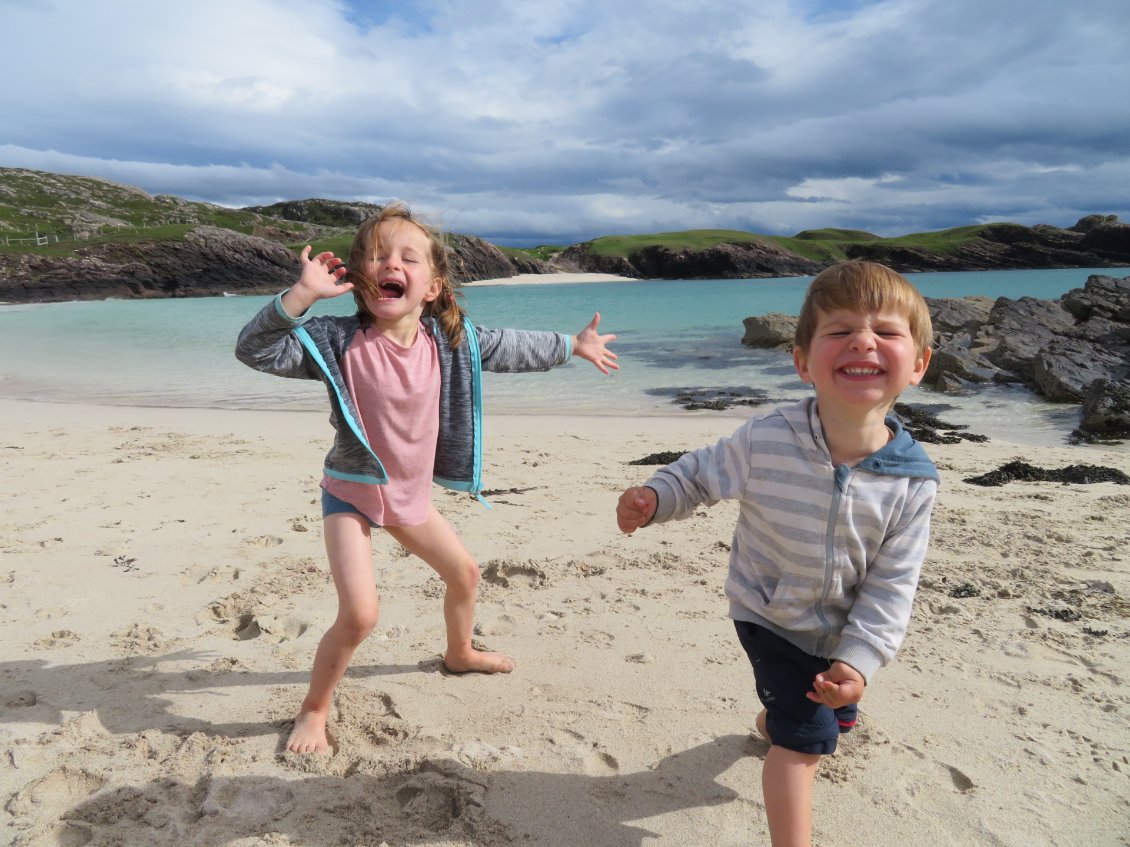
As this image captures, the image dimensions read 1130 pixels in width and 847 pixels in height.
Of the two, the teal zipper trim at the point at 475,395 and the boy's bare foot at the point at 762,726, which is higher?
the teal zipper trim at the point at 475,395

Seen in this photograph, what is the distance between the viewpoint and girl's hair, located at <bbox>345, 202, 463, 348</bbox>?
9.14 ft

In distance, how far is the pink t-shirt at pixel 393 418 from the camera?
8.98ft

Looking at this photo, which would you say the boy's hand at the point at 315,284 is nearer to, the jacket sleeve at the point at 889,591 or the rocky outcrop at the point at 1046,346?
the jacket sleeve at the point at 889,591

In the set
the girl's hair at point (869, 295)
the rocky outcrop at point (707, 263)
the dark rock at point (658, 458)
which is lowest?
the dark rock at point (658, 458)

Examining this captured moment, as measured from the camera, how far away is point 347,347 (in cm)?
275

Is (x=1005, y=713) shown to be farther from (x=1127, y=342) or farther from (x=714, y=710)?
(x=1127, y=342)

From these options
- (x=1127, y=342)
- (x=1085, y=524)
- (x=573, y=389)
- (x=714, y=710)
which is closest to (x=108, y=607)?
(x=714, y=710)

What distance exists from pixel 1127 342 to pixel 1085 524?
560 inches

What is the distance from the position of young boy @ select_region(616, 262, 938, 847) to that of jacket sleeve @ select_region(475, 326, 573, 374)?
1239 millimetres

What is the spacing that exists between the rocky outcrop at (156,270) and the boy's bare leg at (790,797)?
55.3 meters

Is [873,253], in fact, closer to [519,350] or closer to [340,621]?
Result: [519,350]

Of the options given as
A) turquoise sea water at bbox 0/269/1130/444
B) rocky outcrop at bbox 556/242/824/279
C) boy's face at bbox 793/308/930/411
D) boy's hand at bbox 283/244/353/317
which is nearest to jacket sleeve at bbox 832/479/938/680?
boy's face at bbox 793/308/930/411

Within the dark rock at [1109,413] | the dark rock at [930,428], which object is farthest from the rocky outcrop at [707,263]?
the dark rock at [1109,413]

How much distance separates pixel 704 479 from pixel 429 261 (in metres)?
1.44
